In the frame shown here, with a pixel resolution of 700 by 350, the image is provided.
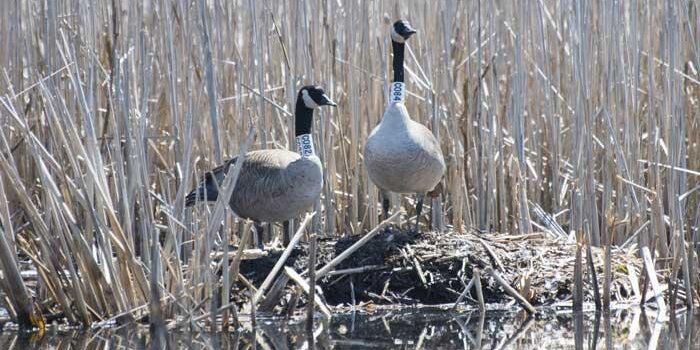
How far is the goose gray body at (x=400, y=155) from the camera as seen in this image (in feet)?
25.8

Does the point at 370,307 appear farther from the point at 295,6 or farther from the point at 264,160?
the point at 295,6

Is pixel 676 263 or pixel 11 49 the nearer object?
pixel 676 263

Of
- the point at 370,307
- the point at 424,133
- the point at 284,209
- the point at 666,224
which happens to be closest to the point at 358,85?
the point at 424,133

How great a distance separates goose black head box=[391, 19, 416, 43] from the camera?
8086 mm

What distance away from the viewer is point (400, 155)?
7875 millimetres

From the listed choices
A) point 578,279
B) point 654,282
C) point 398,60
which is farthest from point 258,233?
point 654,282

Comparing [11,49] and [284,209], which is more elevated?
[11,49]

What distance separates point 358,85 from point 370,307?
1.84m

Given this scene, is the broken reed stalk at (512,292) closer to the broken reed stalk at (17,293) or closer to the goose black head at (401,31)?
the goose black head at (401,31)

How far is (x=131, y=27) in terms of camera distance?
7.07 m

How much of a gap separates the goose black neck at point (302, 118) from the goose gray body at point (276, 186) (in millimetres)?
176

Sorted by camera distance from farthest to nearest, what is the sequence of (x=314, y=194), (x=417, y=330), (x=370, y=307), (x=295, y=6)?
(x=295, y=6), (x=314, y=194), (x=370, y=307), (x=417, y=330)

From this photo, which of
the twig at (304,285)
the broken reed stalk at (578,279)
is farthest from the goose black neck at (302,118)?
the broken reed stalk at (578,279)

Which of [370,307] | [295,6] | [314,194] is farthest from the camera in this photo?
[295,6]
